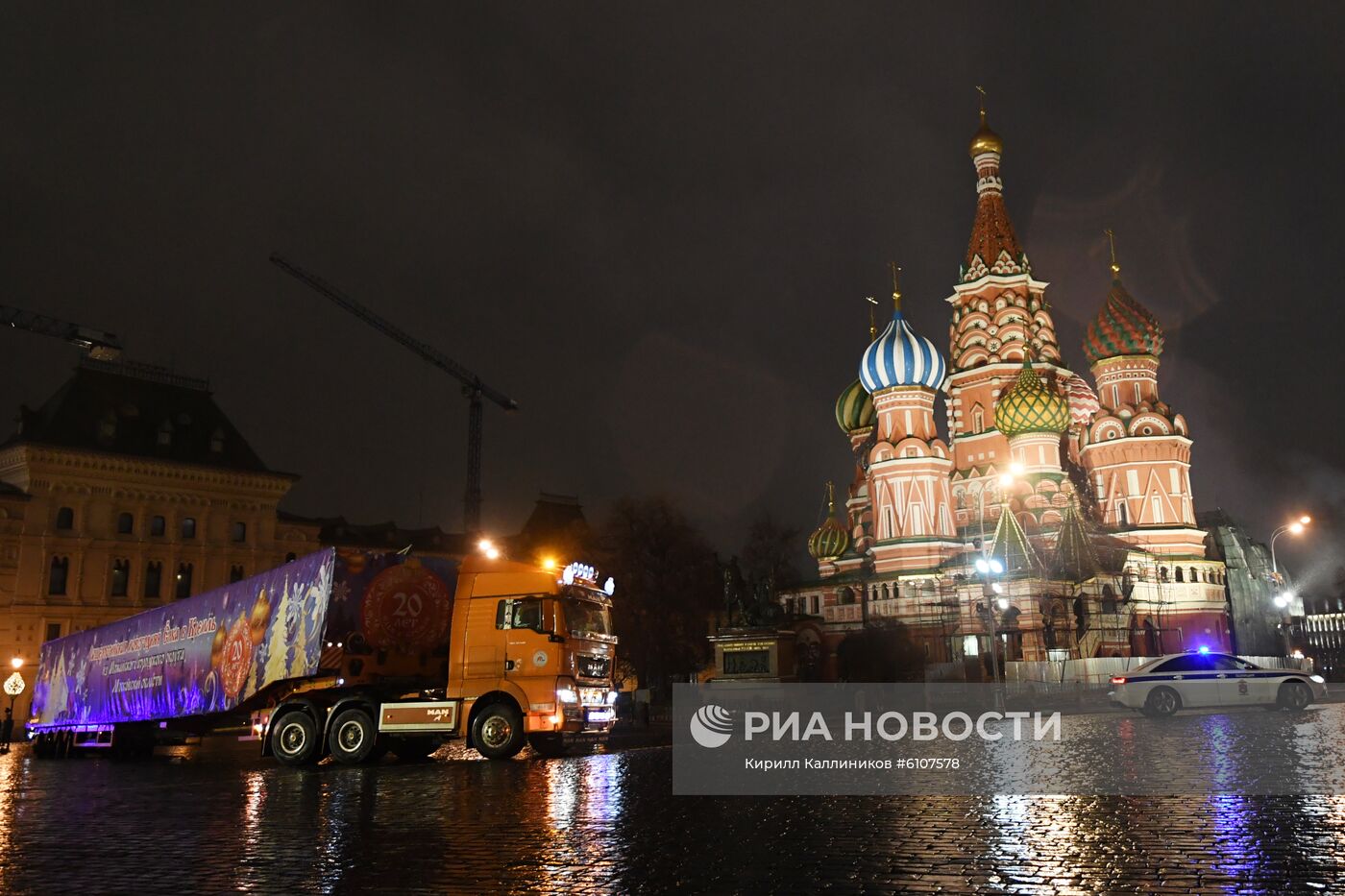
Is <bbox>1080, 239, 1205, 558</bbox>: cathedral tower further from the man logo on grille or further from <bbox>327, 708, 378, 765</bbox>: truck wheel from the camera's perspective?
<bbox>327, 708, 378, 765</bbox>: truck wheel

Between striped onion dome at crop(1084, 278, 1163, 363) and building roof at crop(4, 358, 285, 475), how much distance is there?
4945 centimetres

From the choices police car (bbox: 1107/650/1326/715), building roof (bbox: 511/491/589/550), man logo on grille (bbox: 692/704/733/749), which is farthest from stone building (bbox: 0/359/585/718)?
police car (bbox: 1107/650/1326/715)

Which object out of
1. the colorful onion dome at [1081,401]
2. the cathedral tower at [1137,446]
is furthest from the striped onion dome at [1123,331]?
the colorful onion dome at [1081,401]

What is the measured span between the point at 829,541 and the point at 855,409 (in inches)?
425

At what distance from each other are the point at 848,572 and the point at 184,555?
1555 inches

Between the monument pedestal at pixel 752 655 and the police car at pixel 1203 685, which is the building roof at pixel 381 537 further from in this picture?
the police car at pixel 1203 685

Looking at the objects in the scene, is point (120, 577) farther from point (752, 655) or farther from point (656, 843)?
point (656, 843)

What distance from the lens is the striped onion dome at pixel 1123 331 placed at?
208 ft

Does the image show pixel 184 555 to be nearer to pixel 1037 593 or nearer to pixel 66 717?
pixel 66 717

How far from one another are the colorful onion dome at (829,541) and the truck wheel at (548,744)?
56807mm

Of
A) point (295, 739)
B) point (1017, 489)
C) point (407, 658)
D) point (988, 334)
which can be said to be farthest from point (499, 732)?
point (988, 334)

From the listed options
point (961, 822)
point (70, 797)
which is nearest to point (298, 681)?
point (70, 797)

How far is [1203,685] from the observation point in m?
24.0

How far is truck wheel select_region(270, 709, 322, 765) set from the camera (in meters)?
19.4
